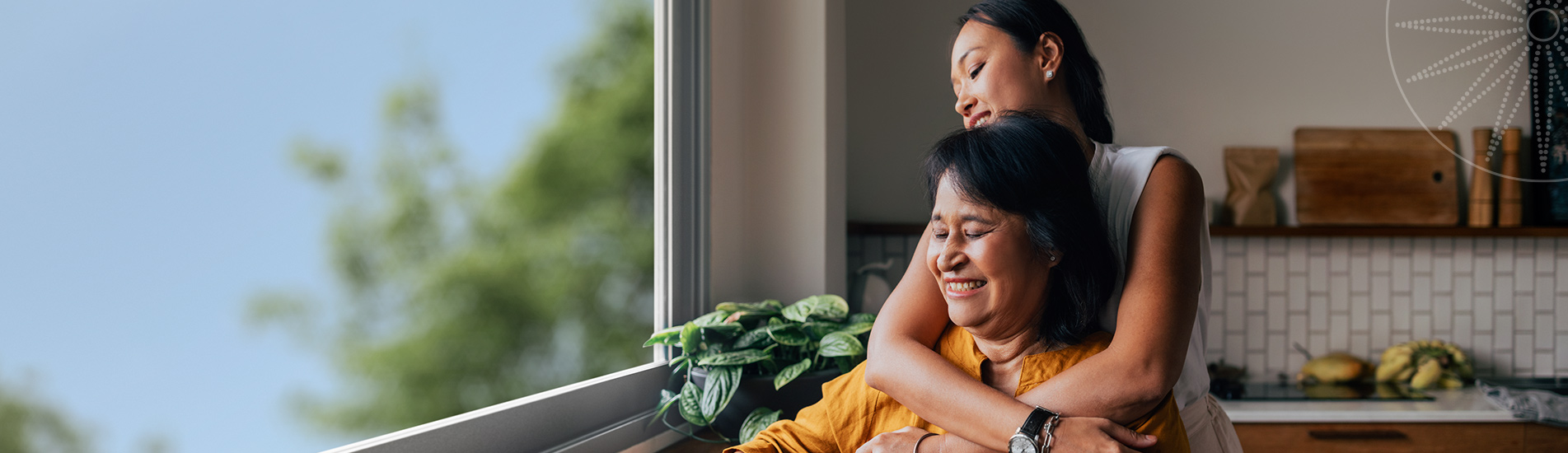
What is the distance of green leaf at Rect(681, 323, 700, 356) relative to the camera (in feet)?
4.83

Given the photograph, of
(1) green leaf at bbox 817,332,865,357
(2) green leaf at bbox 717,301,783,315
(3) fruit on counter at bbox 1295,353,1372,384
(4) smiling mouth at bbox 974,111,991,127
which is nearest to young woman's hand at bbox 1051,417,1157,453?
(4) smiling mouth at bbox 974,111,991,127

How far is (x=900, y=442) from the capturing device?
86cm

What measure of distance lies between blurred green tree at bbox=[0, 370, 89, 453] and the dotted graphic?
328 centimetres

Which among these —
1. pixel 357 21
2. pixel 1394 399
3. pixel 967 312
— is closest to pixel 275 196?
pixel 357 21

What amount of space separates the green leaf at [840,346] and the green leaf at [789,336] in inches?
1.8

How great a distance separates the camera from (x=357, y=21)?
103 centimetres

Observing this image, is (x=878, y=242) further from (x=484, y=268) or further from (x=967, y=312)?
(x=967, y=312)

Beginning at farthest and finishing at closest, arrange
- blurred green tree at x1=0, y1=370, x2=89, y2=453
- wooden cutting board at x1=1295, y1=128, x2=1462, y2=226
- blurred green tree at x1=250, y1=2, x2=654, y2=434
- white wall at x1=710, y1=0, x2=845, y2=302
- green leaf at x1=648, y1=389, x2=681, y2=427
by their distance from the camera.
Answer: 1. wooden cutting board at x1=1295, y1=128, x2=1462, y2=226
2. white wall at x1=710, y1=0, x2=845, y2=302
3. green leaf at x1=648, y1=389, x2=681, y2=427
4. blurred green tree at x1=250, y1=2, x2=654, y2=434
5. blurred green tree at x1=0, y1=370, x2=89, y2=453

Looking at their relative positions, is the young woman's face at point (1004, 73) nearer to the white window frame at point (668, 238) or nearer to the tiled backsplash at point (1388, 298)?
the white window frame at point (668, 238)

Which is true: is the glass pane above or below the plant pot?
above

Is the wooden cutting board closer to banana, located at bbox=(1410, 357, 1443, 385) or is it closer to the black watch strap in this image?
banana, located at bbox=(1410, 357, 1443, 385)

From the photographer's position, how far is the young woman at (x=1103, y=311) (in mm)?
763

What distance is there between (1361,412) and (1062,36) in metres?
1.93

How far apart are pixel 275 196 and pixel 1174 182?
97cm
